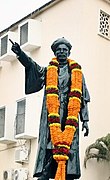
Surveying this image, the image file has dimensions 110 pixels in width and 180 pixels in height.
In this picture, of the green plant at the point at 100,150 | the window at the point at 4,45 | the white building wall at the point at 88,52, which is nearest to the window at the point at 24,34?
the white building wall at the point at 88,52

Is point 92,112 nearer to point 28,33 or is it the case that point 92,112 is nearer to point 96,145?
point 96,145

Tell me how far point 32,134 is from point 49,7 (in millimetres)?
3570

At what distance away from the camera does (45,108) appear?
19.2 feet

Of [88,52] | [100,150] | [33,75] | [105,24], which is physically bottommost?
[100,150]

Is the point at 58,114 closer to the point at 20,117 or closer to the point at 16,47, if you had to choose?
the point at 16,47

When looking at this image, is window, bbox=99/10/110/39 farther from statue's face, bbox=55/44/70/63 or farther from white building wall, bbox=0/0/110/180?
statue's face, bbox=55/44/70/63

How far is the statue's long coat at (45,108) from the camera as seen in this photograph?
5.62 m

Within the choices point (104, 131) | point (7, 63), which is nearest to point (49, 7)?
point (7, 63)

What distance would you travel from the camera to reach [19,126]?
15.5 m

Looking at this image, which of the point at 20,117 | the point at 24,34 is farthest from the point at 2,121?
the point at 24,34

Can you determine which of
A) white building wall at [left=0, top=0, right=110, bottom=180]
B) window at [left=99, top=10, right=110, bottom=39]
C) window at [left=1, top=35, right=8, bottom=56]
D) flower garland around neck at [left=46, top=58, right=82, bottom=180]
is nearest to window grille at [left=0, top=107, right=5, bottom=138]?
white building wall at [left=0, top=0, right=110, bottom=180]

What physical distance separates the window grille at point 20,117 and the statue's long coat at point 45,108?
9283 millimetres

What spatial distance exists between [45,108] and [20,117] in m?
9.86

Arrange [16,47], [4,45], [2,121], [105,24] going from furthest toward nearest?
[4,45], [2,121], [105,24], [16,47]
